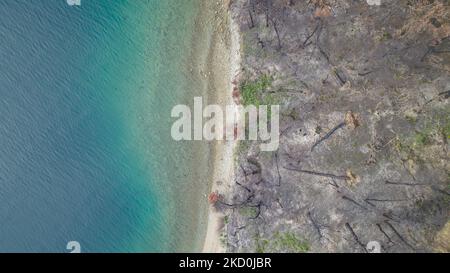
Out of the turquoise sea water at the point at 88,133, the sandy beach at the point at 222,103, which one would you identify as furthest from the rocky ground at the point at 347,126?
the turquoise sea water at the point at 88,133

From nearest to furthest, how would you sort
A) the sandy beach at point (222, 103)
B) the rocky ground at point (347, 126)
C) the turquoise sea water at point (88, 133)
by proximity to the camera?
the rocky ground at point (347, 126)
the sandy beach at point (222, 103)
the turquoise sea water at point (88, 133)

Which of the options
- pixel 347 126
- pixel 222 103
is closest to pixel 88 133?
pixel 222 103

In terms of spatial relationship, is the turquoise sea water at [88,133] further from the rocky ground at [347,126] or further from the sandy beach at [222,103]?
the rocky ground at [347,126]

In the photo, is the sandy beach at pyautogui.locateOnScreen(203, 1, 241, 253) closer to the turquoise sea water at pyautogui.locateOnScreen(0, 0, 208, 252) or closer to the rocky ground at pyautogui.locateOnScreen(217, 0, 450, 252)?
the rocky ground at pyautogui.locateOnScreen(217, 0, 450, 252)

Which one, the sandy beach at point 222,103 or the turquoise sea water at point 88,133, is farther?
the turquoise sea water at point 88,133

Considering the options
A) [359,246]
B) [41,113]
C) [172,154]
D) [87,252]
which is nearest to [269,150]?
[172,154]

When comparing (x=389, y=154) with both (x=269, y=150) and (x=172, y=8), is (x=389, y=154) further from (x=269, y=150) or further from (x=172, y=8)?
Answer: (x=172, y=8)

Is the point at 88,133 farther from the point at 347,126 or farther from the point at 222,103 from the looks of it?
the point at 347,126
